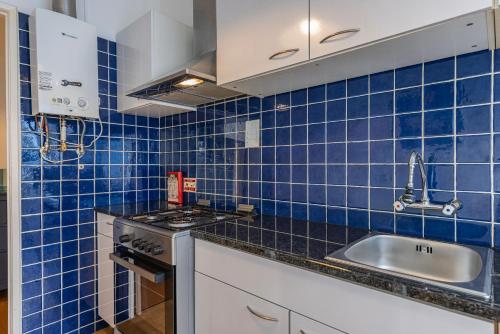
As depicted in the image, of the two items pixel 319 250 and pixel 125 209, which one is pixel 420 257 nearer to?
pixel 319 250

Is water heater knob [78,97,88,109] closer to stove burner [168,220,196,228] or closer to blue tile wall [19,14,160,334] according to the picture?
blue tile wall [19,14,160,334]

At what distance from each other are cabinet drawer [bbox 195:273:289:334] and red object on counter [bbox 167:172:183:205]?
954 millimetres

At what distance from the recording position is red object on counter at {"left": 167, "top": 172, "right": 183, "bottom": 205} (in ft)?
7.14

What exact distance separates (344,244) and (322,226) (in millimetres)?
311

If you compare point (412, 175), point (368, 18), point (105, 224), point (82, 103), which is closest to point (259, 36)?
point (368, 18)

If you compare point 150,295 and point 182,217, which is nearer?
point 150,295

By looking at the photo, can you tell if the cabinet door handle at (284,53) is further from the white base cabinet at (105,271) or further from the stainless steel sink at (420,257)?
the white base cabinet at (105,271)

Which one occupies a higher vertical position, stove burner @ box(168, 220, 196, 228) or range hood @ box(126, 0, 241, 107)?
range hood @ box(126, 0, 241, 107)

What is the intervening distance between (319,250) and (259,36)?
2.94 ft

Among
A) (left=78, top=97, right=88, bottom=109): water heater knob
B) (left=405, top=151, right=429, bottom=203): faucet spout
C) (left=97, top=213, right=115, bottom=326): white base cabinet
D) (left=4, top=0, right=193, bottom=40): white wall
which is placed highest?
(left=4, top=0, right=193, bottom=40): white wall

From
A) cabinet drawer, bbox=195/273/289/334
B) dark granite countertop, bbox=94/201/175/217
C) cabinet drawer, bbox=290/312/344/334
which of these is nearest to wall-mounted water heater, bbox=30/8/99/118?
dark granite countertop, bbox=94/201/175/217

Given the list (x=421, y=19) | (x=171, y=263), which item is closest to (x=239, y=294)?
(x=171, y=263)

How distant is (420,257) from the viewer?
1108mm

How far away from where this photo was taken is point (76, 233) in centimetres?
194
